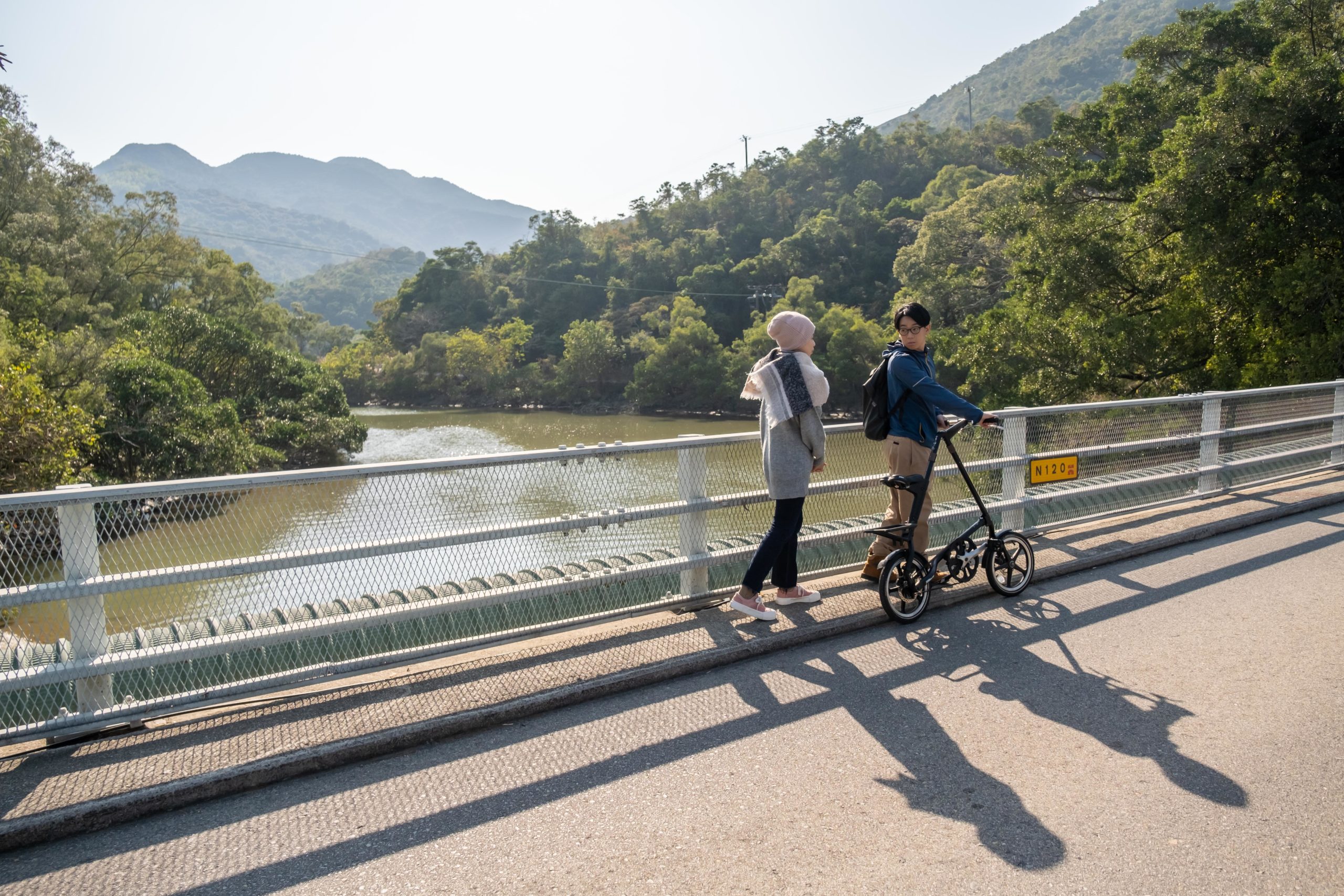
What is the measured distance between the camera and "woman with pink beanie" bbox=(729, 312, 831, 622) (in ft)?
16.5

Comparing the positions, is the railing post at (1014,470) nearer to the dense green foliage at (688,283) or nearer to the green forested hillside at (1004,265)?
the green forested hillside at (1004,265)

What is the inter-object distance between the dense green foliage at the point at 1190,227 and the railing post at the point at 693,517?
16.1 meters

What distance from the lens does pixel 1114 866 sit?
117 inches

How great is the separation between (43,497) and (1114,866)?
424cm

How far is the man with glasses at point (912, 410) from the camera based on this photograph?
18.1 ft

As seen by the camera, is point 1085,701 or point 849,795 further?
point 1085,701

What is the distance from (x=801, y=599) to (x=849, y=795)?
2.22 metres

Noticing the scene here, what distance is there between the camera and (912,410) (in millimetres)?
5758

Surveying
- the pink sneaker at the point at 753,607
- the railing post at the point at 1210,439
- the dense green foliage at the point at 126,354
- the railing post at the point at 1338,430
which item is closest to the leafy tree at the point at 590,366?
the dense green foliage at the point at 126,354

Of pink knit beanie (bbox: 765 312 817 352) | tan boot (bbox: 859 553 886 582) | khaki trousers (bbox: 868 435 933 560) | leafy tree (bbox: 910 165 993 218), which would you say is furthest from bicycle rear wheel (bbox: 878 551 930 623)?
leafy tree (bbox: 910 165 993 218)

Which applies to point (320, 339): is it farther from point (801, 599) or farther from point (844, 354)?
point (801, 599)

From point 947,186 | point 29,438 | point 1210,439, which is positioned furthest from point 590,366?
point 1210,439

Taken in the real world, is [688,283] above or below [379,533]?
above

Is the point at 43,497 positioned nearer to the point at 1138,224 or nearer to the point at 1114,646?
the point at 1114,646
